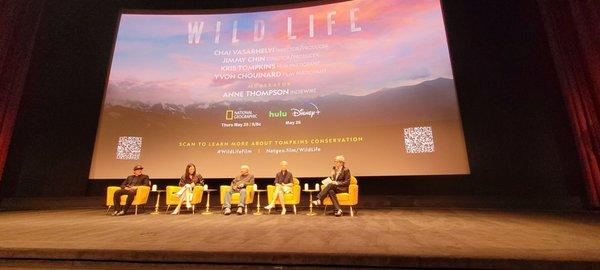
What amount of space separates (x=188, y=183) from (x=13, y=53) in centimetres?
363

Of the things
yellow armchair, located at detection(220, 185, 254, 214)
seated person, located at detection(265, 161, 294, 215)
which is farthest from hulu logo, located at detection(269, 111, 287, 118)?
yellow armchair, located at detection(220, 185, 254, 214)

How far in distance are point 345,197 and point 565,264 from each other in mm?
2761

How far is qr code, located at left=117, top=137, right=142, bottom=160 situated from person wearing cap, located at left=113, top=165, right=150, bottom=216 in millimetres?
533

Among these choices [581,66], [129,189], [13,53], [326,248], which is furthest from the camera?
[13,53]

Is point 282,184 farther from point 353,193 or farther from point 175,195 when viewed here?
point 175,195

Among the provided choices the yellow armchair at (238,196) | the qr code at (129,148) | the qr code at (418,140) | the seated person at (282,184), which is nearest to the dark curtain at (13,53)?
the qr code at (129,148)

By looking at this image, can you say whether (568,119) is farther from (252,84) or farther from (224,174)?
(224,174)

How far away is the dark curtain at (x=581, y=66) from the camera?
3764mm

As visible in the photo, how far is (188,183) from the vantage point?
4.70 metres

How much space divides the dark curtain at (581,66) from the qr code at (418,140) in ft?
6.13

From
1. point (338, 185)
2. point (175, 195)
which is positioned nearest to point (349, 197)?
point (338, 185)

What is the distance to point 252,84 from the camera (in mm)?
5262

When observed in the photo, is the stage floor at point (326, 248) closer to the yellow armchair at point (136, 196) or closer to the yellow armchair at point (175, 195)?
the yellow armchair at point (136, 196)

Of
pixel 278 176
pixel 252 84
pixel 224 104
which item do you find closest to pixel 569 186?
pixel 278 176
